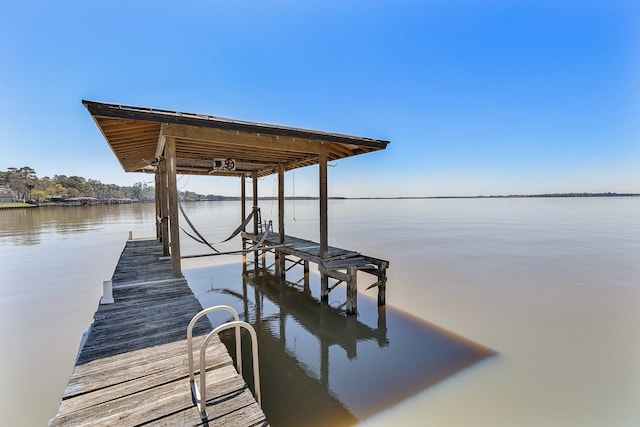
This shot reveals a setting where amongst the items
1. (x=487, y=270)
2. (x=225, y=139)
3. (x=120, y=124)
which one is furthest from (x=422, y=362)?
(x=487, y=270)

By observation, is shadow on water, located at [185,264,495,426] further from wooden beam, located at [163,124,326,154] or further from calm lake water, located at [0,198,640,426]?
wooden beam, located at [163,124,326,154]

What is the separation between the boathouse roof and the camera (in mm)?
3908

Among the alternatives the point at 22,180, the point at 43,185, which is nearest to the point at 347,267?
the point at 22,180

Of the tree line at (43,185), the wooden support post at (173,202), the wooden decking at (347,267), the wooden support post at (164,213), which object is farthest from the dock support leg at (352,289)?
the tree line at (43,185)

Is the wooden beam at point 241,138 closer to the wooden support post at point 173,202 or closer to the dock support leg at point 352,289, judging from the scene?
the wooden support post at point 173,202

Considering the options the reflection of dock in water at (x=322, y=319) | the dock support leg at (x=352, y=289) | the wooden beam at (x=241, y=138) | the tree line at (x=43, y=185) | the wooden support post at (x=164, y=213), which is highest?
the tree line at (x=43, y=185)

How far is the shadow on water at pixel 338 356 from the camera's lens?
3.40 meters

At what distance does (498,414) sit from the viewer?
127 inches

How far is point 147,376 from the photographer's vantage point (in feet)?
6.93

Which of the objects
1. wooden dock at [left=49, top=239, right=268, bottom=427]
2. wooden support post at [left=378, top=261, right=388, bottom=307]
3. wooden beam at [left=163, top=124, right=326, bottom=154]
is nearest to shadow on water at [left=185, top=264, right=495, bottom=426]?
wooden support post at [left=378, top=261, right=388, bottom=307]

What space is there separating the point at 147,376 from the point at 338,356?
3.12m

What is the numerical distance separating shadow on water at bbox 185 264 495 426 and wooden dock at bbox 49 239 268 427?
146cm

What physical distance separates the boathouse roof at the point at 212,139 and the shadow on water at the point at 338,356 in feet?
11.8

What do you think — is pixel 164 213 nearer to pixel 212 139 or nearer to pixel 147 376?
pixel 212 139
